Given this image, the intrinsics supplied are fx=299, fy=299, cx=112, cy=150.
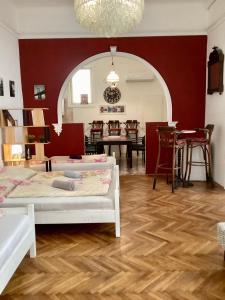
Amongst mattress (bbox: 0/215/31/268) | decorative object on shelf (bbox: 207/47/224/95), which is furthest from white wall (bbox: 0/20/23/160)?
decorative object on shelf (bbox: 207/47/224/95)

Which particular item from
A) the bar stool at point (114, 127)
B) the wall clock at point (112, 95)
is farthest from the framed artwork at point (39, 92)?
the wall clock at point (112, 95)

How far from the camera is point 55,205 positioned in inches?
122

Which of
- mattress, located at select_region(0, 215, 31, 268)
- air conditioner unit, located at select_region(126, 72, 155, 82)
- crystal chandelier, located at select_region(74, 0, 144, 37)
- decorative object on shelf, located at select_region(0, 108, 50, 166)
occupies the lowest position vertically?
mattress, located at select_region(0, 215, 31, 268)

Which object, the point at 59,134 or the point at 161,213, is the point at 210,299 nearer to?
the point at 161,213

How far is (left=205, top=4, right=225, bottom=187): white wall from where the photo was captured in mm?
4930

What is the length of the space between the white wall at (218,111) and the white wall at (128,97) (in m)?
4.13

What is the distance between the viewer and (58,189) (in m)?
3.38

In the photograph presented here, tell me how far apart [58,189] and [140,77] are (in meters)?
6.88

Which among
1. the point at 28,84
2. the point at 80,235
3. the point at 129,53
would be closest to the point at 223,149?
the point at 129,53

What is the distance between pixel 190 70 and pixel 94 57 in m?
1.88

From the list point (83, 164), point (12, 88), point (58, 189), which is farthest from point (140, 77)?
point (58, 189)

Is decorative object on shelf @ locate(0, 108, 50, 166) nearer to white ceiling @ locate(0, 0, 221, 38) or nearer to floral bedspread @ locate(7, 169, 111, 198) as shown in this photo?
floral bedspread @ locate(7, 169, 111, 198)

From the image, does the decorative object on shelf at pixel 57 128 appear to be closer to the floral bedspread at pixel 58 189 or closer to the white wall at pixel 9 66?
the white wall at pixel 9 66

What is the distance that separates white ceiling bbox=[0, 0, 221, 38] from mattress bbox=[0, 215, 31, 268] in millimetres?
4150
